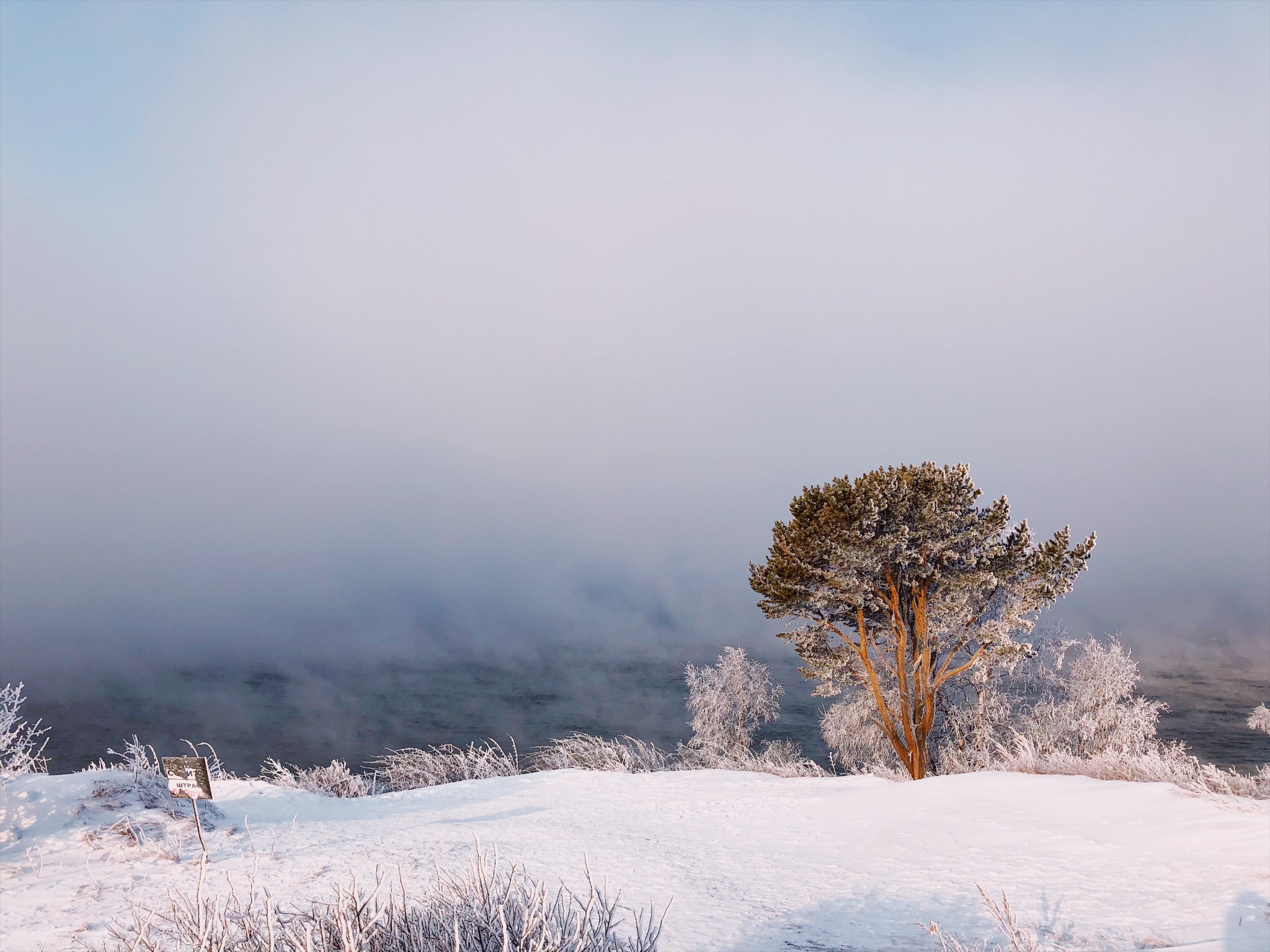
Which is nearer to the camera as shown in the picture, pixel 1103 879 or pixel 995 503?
pixel 1103 879

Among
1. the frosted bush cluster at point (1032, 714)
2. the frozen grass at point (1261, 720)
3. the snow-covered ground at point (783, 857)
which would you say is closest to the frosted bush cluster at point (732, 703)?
the frosted bush cluster at point (1032, 714)

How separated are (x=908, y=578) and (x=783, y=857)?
1182 cm

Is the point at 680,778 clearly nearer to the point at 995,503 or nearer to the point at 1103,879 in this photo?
the point at 1103,879

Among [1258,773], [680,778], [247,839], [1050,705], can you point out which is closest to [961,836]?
[680,778]

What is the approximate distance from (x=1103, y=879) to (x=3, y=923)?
31.4 ft

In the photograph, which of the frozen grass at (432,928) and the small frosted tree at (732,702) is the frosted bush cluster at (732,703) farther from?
the frozen grass at (432,928)

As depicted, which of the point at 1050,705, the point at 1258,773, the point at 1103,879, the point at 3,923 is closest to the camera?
the point at 3,923

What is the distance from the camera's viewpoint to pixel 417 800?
519 inches

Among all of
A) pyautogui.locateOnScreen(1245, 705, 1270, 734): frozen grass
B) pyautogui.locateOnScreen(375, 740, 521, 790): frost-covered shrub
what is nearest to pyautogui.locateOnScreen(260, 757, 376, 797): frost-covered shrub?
pyautogui.locateOnScreen(375, 740, 521, 790): frost-covered shrub

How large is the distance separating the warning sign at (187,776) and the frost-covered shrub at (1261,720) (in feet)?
93.2

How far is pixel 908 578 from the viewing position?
60.7ft

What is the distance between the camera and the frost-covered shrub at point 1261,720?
22.0m

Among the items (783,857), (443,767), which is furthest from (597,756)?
(783,857)

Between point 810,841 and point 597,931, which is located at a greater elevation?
point 597,931
